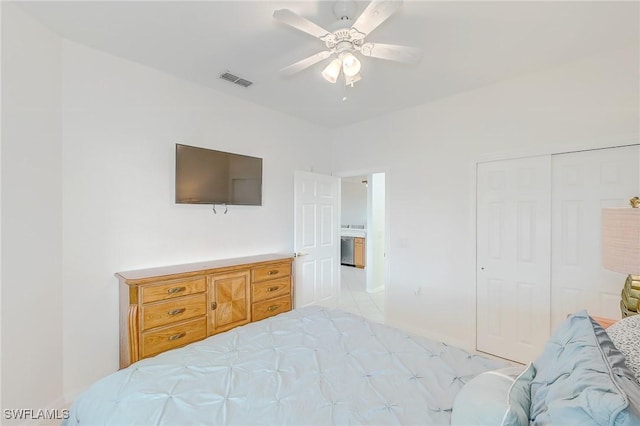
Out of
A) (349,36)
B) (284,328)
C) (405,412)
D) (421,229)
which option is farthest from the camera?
(421,229)

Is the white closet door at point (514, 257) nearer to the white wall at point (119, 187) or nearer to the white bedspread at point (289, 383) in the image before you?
the white bedspread at point (289, 383)

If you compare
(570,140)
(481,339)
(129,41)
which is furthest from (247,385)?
(570,140)

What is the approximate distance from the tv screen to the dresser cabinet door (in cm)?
79

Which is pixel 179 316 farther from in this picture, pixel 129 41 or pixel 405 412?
pixel 129 41

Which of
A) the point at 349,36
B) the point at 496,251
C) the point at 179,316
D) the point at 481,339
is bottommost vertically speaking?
the point at 481,339

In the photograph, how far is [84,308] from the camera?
230cm

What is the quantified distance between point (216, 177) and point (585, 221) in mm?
3398

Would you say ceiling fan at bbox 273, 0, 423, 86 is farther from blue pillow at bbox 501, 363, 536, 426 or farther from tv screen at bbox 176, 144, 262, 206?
blue pillow at bbox 501, 363, 536, 426

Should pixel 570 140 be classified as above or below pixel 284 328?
above

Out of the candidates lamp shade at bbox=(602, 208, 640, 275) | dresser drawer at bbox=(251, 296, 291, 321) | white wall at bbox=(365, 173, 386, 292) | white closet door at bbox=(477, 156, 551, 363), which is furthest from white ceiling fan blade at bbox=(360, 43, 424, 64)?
white wall at bbox=(365, 173, 386, 292)

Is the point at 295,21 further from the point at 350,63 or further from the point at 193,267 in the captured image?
the point at 193,267

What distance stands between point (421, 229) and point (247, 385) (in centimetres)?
275

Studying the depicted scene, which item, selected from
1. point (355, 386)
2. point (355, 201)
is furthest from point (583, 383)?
point (355, 201)

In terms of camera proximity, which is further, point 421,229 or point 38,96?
point 421,229
